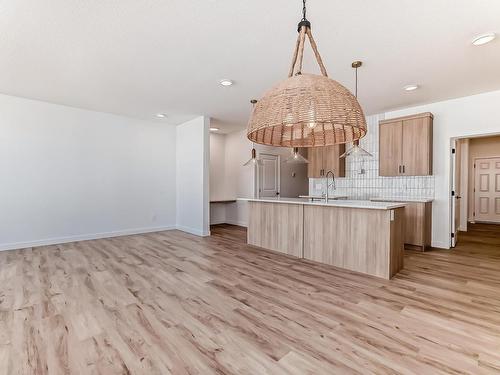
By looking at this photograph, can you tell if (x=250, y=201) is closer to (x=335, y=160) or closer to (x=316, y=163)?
(x=316, y=163)

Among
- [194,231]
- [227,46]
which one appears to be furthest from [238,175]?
[227,46]

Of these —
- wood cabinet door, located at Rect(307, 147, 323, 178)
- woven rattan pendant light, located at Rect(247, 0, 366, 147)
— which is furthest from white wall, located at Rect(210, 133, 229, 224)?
woven rattan pendant light, located at Rect(247, 0, 366, 147)

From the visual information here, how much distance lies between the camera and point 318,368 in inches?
66.4

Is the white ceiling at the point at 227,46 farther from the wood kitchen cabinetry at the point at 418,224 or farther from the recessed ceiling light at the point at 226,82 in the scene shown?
the wood kitchen cabinetry at the point at 418,224

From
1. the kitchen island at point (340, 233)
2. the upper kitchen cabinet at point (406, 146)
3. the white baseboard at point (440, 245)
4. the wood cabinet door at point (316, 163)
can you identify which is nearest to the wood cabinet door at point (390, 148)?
the upper kitchen cabinet at point (406, 146)

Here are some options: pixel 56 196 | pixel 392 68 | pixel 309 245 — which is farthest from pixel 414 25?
pixel 56 196

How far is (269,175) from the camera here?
24.4 ft

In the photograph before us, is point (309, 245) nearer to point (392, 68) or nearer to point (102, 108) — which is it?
point (392, 68)

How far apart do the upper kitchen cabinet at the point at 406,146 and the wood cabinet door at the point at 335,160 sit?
0.86 m

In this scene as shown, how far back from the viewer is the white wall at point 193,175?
5.92 meters

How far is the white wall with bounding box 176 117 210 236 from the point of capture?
592 cm

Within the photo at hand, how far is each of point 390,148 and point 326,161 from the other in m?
1.39

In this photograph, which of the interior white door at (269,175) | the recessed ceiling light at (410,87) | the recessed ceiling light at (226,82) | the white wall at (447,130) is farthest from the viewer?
the interior white door at (269,175)

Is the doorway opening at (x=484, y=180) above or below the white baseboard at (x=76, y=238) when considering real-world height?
above
